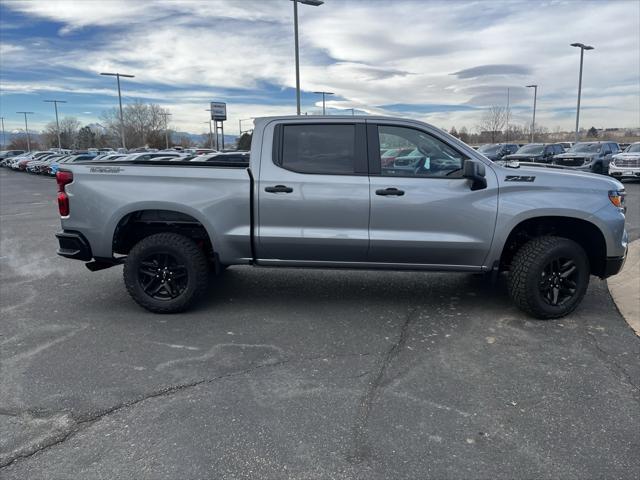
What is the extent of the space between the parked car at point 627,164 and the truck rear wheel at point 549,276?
67.1 feet

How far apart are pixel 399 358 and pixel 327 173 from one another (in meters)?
1.88

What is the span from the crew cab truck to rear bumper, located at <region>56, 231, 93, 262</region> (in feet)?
0.04

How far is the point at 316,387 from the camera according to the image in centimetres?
368

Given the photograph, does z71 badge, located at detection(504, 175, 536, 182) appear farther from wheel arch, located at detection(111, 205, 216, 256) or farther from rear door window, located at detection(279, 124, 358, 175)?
wheel arch, located at detection(111, 205, 216, 256)

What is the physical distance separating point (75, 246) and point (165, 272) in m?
0.93

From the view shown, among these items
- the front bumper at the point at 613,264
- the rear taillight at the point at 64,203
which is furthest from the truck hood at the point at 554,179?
the rear taillight at the point at 64,203

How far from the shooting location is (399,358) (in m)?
4.18

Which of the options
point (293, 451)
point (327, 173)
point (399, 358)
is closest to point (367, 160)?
point (327, 173)

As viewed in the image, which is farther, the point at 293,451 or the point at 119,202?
the point at 119,202

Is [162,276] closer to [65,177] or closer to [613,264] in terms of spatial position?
[65,177]

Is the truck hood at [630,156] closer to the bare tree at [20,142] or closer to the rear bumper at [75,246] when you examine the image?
the rear bumper at [75,246]

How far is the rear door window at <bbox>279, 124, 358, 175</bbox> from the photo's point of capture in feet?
16.5

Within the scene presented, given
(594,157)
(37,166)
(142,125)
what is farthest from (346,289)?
(142,125)

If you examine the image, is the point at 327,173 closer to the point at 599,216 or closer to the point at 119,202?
the point at 119,202
